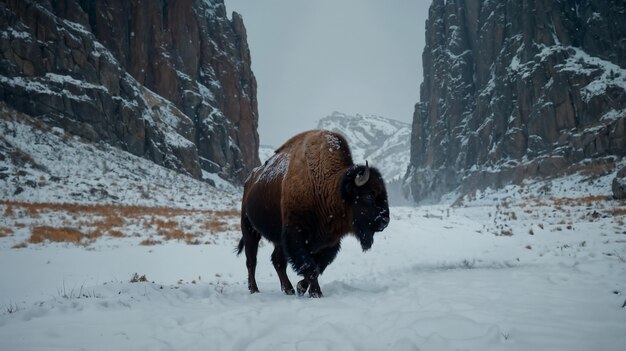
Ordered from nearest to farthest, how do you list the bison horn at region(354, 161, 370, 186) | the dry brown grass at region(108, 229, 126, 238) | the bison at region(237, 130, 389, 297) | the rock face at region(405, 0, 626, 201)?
the bison horn at region(354, 161, 370, 186), the bison at region(237, 130, 389, 297), the dry brown grass at region(108, 229, 126, 238), the rock face at region(405, 0, 626, 201)

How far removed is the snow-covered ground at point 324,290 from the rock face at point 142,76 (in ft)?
78.5

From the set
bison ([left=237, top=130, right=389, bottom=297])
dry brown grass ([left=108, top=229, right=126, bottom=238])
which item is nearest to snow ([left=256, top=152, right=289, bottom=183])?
bison ([left=237, top=130, right=389, bottom=297])

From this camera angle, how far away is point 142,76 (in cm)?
4641

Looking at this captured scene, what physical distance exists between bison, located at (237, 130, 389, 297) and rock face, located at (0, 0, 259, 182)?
108ft

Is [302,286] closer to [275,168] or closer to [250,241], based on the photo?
[250,241]

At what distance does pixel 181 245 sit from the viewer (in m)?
10.5

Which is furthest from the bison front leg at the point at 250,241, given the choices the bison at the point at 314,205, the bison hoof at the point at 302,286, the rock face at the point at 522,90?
the rock face at the point at 522,90

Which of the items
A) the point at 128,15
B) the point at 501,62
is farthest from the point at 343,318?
the point at 501,62

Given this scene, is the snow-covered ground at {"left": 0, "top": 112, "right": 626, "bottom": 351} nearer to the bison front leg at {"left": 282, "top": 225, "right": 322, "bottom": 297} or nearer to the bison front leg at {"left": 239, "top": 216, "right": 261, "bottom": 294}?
the bison front leg at {"left": 282, "top": 225, "right": 322, "bottom": 297}

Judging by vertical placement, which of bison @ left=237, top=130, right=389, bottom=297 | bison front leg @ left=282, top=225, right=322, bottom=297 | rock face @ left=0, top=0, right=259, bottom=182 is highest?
rock face @ left=0, top=0, right=259, bottom=182

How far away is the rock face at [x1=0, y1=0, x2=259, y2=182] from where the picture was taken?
3133cm

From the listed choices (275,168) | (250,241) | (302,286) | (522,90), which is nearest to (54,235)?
(250,241)

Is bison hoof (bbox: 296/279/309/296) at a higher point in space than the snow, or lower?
lower

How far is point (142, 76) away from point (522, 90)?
201 ft
